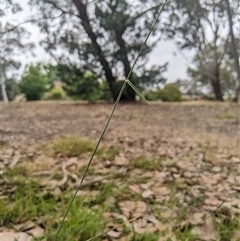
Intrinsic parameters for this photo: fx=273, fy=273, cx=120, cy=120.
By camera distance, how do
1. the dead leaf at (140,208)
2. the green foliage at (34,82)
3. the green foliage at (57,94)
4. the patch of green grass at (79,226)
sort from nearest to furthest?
the patch of green grass at (79,226), the dead leaf at (140,208), the green foliage at (34,82), the green foliage at (57,94)

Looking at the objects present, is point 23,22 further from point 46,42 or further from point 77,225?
point 77,225

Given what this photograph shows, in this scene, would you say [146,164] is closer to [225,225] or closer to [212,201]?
[212,201]

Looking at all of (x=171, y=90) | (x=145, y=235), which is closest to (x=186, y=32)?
(x=145, y=235)

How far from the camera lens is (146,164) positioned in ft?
3.78

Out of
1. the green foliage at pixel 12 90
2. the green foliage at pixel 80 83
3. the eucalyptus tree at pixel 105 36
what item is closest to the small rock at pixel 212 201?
the eucalyptus tree at pixel 105 36

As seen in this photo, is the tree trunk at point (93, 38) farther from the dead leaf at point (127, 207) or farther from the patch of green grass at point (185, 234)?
the patch of green grass at point (185, 234)

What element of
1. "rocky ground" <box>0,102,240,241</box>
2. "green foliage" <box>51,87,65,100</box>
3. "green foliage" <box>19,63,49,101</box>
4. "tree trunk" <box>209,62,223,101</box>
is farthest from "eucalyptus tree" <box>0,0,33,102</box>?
"tree trunk" <box>209,62,223,101</box>

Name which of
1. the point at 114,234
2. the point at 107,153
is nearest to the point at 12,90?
the point at 107,153

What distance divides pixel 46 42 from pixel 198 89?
491cm

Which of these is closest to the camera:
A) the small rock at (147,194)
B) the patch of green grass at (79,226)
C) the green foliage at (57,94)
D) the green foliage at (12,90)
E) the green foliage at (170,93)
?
the patch of green grass at (79,226)

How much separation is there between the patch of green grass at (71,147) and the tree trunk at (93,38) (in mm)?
1820

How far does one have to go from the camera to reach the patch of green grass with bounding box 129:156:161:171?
113 cm

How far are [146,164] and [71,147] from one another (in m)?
0.37

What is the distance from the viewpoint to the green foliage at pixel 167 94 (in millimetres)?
5340
